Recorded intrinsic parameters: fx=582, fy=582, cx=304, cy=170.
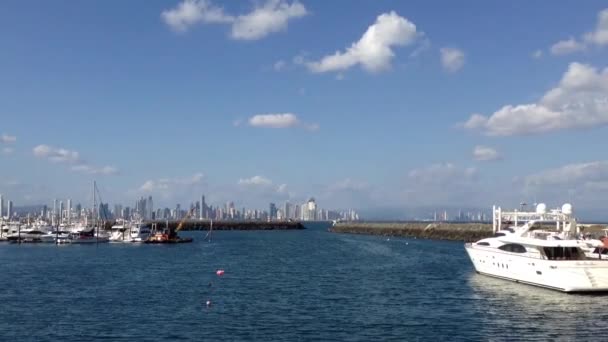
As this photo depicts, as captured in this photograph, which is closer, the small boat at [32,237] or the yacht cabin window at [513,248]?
the yacht cabin window at [513,248]

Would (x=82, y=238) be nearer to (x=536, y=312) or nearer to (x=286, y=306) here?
(x=286, y=306)

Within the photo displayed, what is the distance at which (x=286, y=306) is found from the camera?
142 ft

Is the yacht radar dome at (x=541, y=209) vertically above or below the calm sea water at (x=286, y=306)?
above

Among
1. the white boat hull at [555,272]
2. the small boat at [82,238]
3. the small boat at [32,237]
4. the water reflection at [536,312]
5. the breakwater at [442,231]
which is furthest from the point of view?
the small boat at [32,237]

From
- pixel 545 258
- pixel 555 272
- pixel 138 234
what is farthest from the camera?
pixel 138 234

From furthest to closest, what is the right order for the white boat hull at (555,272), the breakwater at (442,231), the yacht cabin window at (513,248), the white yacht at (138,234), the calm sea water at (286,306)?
1. the white yacht at (138,234)
2. the breakwater at (442,231)
3. the yacht cabin window at (513,248)
4. the white boat hull at (555,272)
5. the calm sea water at (286,306)

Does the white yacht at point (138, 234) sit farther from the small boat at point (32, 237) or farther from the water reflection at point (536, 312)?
the water reflection at point (536, 312)

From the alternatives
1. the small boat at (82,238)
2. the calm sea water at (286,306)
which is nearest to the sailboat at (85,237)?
the small boat at (82,238)

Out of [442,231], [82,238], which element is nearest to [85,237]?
[82,238]

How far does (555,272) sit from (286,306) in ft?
76.1

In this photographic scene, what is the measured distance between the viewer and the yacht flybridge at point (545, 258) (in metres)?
47.8

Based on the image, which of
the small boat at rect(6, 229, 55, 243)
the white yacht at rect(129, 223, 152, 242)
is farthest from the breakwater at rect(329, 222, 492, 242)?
the small boat at rect(6, 229, 55, 243)

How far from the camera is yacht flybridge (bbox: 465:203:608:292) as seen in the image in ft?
157

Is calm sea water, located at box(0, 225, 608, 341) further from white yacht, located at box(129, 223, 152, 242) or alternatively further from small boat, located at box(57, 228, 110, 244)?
white yacht, located at box(129, 223, 152, 242)
